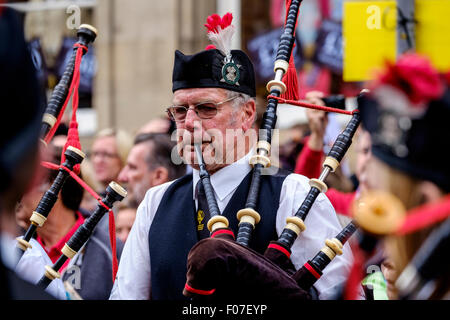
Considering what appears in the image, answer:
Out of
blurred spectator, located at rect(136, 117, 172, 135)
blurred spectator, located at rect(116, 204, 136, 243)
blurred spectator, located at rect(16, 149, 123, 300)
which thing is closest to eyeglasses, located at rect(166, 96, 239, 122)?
blurred spectator, located at rect(16, 149, 123, 300)

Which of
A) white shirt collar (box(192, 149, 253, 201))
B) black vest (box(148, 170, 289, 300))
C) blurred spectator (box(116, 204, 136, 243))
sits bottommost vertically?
blurred spectator (box(116, 204, 136, 243))

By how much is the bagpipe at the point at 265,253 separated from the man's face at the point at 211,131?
0.20 feet

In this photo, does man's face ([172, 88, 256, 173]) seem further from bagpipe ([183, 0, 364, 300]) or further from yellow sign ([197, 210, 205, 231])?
yellow sign ([197, 210, 205, 231])

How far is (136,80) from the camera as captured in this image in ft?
33.8

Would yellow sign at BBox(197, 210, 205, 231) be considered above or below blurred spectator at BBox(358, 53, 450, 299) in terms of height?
below

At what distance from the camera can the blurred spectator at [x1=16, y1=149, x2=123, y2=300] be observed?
3725 millimetres

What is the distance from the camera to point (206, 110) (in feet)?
10.2

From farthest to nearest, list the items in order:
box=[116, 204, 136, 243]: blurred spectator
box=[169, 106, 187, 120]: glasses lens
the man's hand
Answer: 1. box=[116, 204, 136, 243]: blurred spectator
2. the man's hand
3. box=[169, 106, 187, 120]: glasses lens

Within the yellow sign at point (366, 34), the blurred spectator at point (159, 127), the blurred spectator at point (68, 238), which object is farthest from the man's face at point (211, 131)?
the blurred spectator at point (159, 127)

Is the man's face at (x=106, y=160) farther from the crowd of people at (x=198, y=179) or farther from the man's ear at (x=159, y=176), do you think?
the man's ear at (x=159, y=176)

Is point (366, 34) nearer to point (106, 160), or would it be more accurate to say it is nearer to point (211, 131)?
point (211, 131)

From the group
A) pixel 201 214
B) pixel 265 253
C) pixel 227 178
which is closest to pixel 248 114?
pixel 227 178

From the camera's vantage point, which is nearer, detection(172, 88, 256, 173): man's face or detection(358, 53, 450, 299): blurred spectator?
detection(358, 53, 450, 299): blurred spectator

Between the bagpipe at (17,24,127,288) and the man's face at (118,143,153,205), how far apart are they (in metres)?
1.40
